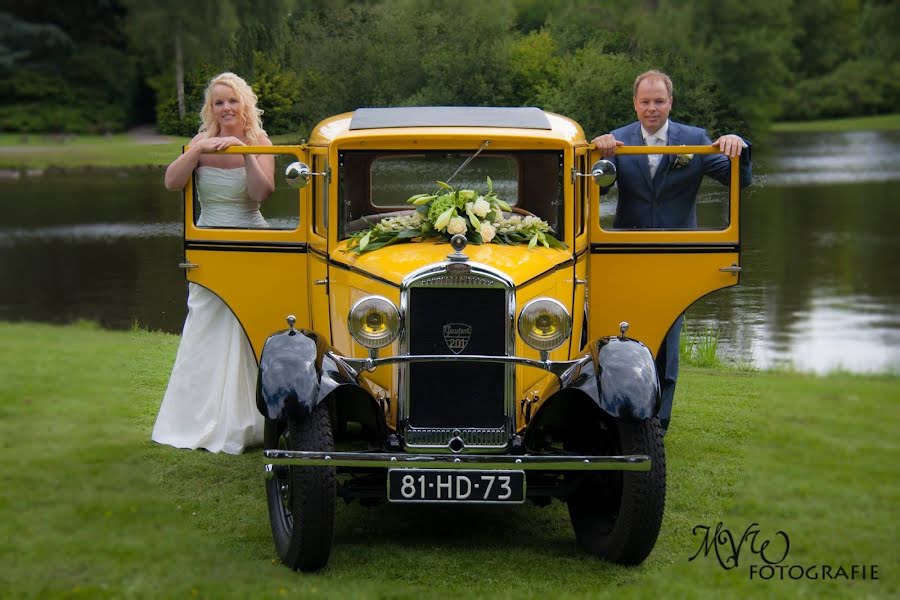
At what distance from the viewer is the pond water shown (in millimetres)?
13320

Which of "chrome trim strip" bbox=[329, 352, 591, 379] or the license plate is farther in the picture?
"chrome trim strip" bbox=[329, 352, 591, 379]

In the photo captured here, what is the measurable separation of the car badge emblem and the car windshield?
0.93 m

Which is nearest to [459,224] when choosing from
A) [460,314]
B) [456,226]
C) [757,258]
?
[456,226]

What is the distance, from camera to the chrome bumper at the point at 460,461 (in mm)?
4672

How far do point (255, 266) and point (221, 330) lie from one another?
59cm

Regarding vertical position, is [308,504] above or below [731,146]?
below

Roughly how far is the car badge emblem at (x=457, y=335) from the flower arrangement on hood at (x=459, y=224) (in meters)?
0.51

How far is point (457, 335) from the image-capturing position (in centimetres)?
517

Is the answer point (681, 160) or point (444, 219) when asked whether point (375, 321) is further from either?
point (681, 160)

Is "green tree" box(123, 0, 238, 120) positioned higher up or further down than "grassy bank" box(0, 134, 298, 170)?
higher up

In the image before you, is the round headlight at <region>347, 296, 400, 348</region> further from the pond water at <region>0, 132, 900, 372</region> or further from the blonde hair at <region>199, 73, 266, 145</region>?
the pond water at <region>0, 132, 900, 372</region>

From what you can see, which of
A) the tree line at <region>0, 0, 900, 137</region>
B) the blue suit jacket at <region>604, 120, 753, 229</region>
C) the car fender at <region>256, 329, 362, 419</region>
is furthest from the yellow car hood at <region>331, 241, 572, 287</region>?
the tree line at <region>0, 0, 900, 137</region>

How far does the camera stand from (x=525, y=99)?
39.8 ft

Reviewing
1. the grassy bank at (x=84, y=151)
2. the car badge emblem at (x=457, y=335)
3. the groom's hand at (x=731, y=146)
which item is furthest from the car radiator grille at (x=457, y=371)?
the grassy bank at (x=84, y=151)
